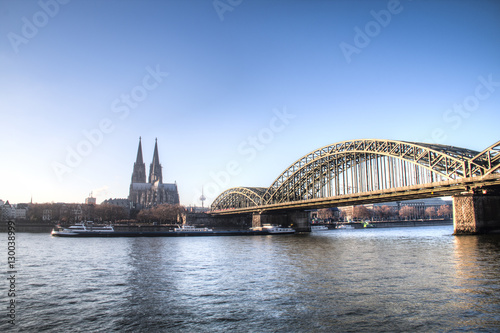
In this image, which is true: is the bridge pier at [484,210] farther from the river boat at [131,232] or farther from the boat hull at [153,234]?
the boat hull at [153,234]

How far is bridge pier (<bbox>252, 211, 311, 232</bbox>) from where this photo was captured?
10356 cm

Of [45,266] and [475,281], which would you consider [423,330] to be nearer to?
[475,281]

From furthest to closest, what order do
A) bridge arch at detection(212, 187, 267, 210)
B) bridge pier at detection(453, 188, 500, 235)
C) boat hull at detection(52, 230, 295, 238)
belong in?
bridge arch at detection(212, 187, 267, 210)
boat hull at detection(52, 230, 295, 238)
bridge pier at detection(453, 188, 500, 235)

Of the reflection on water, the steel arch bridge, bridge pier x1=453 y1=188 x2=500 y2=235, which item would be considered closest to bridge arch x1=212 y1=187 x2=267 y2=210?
the steel arch bridge

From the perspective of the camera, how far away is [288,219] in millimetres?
105562

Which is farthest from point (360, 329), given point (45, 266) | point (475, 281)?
point (45, 266)

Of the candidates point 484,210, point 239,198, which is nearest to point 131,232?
point 239,198

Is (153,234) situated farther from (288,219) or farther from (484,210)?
(484,210)

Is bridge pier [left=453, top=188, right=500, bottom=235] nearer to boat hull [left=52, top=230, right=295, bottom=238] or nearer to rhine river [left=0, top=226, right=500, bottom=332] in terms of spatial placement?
rhine river [left=0, top=226, right=500, bottom=332]

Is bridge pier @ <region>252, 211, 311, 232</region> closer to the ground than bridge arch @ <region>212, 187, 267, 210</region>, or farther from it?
closer to the ground

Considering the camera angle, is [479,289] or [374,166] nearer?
[479,289]

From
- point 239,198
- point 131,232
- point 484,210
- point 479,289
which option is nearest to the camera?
point 479,289

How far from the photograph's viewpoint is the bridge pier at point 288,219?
104 m

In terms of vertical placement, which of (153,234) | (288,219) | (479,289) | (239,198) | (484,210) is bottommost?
(153,234)
